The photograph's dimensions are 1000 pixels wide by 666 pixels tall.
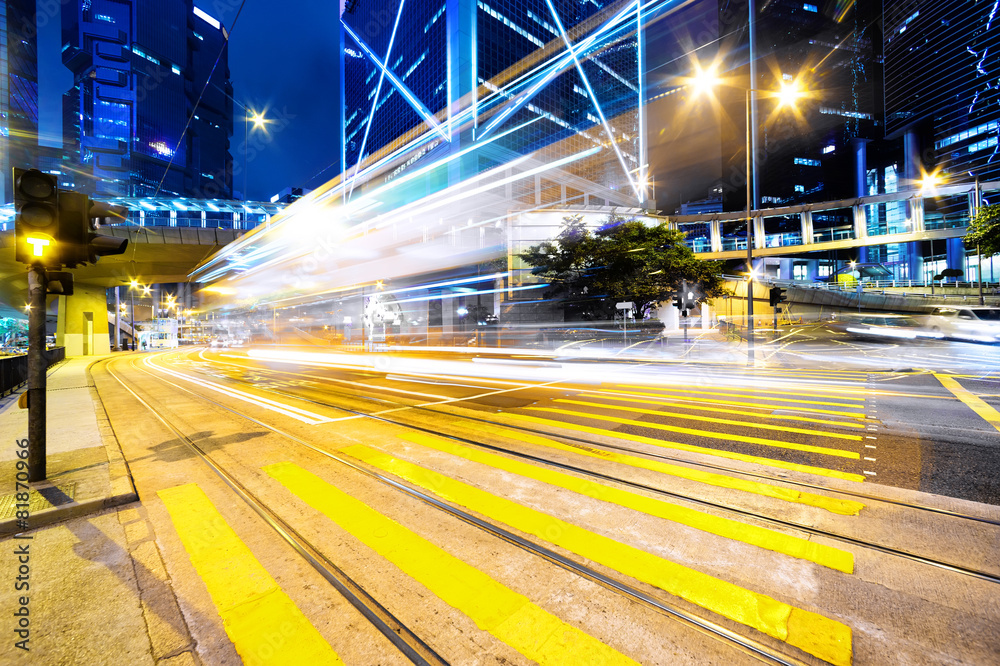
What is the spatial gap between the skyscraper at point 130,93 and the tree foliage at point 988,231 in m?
145

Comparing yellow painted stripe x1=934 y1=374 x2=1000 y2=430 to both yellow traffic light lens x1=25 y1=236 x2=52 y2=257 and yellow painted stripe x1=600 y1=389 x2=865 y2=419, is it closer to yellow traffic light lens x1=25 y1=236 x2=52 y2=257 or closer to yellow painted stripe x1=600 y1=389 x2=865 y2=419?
yellow painted stripe x1=600 y1=389 x2=865 y2=419

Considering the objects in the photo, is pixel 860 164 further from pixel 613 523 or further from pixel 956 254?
pixel 613 523

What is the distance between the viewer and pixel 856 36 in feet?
265

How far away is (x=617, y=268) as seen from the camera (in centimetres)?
3056

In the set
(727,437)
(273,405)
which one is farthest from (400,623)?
(273,405)

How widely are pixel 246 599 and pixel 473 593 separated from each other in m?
1.69

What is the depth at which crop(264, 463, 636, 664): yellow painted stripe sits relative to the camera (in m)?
2.38

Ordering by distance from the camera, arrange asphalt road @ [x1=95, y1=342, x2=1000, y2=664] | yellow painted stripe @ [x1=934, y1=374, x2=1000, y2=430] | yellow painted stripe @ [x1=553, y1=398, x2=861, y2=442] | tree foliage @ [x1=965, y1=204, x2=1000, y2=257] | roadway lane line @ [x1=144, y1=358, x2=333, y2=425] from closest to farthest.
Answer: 1. asphalt road @ [x1=95, y1=342, x2=1000, y2=664]
2. yellow painted stripe @ [x1=553, y1=398, x2=861, y2=442]
3. yellow painted stripe @ [x1=934, y1=374, x2=1000, y2=430]
4. roadway lane line @ [x1=144, y1=358, x2=333, y2=425]
5. tree foliage @ [x1=965, y1=204, x2=1000, y2=257]

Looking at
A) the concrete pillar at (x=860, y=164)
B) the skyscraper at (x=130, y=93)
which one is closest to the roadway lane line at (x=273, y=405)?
the concrete pillar at (x=860, y=164)

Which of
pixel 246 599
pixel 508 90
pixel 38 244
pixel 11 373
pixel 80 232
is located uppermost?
pixel 508 90

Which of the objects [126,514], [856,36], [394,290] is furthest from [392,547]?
[856,36]

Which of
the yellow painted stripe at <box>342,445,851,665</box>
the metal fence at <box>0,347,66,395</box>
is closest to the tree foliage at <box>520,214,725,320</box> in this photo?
the yellow painted stripe at <box>342,445,851,665</box>

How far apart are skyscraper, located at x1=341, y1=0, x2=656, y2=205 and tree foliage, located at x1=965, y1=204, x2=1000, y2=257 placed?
31335 mm

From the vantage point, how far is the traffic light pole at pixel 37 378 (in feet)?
15.3
